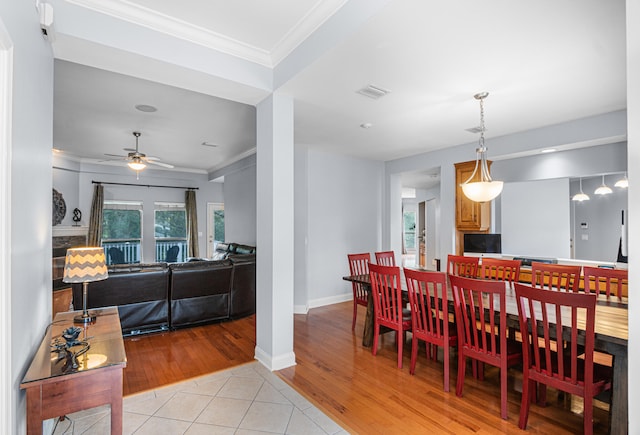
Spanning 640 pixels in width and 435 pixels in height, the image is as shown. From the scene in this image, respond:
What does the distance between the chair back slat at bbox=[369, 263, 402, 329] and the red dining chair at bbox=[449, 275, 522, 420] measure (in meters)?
0.62

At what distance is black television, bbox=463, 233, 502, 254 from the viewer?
522 cm

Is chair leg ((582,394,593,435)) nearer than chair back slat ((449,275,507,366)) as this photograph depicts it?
Yes

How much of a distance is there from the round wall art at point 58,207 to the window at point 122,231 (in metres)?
0.95

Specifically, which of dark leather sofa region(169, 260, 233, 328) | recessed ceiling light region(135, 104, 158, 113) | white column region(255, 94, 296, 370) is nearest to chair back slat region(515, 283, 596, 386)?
white column region(255, 94, 296, 370)

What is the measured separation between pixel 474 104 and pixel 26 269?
3.91 meters

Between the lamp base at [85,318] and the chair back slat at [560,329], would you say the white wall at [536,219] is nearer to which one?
the chair back slat at [560,329]

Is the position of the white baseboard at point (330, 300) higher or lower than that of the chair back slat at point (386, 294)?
lower

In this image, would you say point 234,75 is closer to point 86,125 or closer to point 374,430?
point 374,430

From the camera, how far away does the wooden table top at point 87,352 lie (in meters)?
1.52

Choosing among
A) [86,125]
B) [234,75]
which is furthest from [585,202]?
[86,125]

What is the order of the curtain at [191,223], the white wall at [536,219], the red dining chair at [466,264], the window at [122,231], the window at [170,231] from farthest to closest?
the curtain at [191,223] < the window at [170,231] < the window at [122,231] < the white wall at [536,219] < the red dining chair at [466,264]

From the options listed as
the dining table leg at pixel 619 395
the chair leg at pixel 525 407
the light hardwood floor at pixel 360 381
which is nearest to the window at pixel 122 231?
the light hardwood floor at pixel 360 381

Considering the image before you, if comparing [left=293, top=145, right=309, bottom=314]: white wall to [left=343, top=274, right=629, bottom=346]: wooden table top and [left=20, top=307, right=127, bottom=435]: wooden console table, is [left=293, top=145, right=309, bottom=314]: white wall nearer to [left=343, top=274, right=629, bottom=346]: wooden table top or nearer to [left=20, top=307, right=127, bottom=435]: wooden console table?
[left=343, top=274, right=629, bottom=346]: wooden table top

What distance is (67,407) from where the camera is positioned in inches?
60.5
